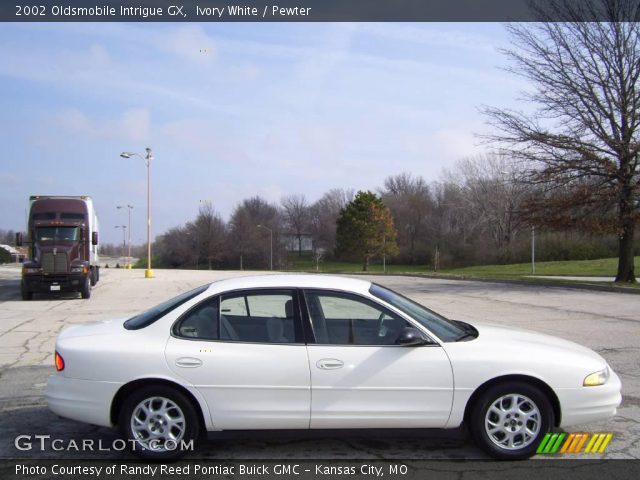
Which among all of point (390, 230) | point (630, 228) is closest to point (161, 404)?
point (630, 228)

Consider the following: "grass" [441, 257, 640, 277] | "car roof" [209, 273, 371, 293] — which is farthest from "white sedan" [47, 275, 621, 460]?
"grass" [441, 257, 640, 277]

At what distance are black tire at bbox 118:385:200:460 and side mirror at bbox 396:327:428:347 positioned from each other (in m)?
1.77

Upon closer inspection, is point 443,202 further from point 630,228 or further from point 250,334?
point 250,334

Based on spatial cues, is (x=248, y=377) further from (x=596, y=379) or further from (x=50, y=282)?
(x=50, y=282)

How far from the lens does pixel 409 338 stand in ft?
14.9

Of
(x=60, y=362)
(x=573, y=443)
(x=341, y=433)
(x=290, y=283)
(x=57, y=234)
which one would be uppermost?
(x=57, y=234)

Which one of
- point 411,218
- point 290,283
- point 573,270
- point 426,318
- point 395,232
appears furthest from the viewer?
point 411,218

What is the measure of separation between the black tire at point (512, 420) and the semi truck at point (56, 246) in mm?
18340

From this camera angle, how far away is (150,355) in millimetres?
4520

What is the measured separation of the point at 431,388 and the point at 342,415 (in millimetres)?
749

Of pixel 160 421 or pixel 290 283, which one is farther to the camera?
pixel 290 283

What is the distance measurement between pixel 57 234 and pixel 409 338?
1878cm

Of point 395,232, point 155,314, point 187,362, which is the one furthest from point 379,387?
point 395,232

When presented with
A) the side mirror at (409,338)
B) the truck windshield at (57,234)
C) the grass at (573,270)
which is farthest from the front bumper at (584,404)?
the grass at (573,270)
